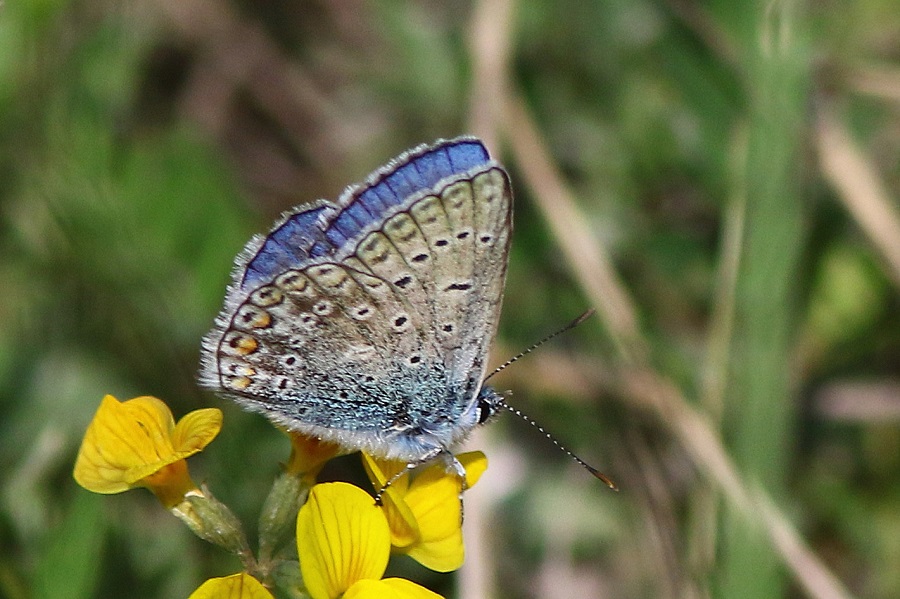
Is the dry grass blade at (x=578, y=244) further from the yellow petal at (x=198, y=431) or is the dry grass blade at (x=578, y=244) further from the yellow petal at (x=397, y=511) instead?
the yellow petal at (x=198, y=431)

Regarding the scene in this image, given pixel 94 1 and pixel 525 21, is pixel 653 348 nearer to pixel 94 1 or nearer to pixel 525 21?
pixel 525 21

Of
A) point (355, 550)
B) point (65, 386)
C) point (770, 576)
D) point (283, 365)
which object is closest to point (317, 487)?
point (355, 550)

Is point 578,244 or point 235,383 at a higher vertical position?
point 578,244

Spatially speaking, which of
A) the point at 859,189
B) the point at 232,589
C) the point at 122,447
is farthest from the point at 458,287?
the point at 859,189

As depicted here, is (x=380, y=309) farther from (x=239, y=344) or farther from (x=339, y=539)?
(x=339, y=539)

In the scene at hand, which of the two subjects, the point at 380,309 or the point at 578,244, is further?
the point at 578,244

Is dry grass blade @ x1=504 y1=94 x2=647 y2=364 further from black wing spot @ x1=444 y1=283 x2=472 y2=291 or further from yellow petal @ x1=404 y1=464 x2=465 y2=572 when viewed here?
yellow petal @ x1=404 y1=464 x2=465 y2=572

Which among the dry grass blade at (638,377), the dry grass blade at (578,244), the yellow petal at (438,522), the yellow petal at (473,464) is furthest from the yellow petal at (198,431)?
the dry grass blade at (578,244)
